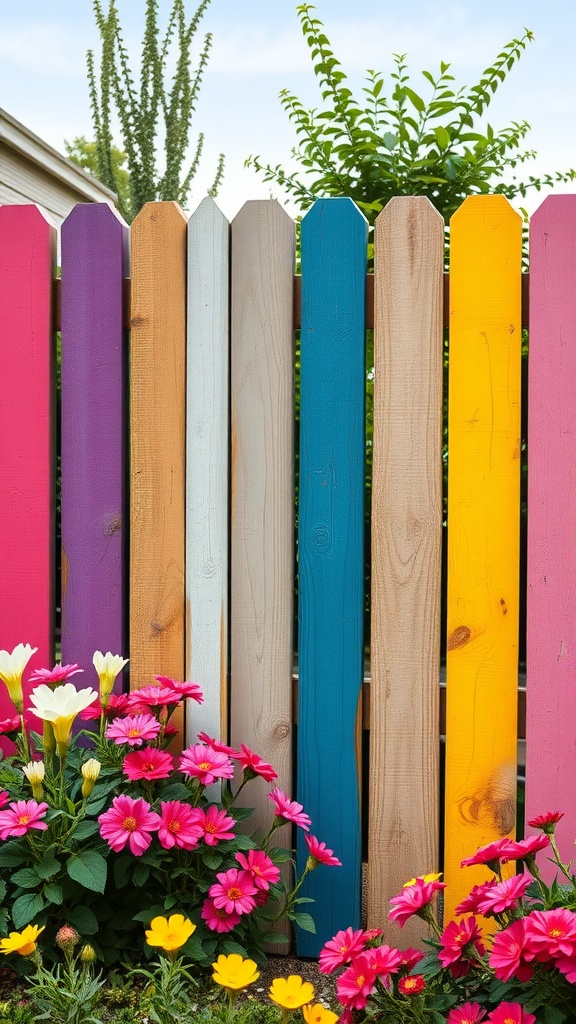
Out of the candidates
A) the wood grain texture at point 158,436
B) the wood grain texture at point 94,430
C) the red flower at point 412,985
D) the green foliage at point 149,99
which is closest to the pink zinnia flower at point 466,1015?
the red flower at point 412,985

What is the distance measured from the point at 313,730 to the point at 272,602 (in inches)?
13.3

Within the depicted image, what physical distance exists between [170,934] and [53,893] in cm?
40

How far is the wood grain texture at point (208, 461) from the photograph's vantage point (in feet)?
7.34

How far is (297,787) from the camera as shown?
226cm

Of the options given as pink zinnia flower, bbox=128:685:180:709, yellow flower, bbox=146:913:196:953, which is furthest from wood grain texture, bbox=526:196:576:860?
yellow flower, bbox=146:913:196:953

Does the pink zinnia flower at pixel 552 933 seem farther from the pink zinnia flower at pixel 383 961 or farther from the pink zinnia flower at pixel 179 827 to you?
the pink zinnia flower at pixel 179 827

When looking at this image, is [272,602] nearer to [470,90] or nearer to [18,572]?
[18,572]

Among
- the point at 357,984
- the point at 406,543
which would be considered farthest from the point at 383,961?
the point at 406,543

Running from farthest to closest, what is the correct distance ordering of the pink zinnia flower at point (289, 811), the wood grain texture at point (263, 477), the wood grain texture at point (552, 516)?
the wood grain texture at point (263, 477)
the wood grain texture at point (552, 516)
the pink zinnia flower at point (289, 811)

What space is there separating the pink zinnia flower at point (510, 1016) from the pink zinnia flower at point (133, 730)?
89 centimetres

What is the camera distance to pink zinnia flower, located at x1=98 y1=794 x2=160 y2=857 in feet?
5.88

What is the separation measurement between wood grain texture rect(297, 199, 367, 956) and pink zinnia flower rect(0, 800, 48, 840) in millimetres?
694

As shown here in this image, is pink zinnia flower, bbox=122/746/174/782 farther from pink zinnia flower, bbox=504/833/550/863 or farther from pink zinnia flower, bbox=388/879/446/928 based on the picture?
pink zinnia flower, bbox=504/833/550/863

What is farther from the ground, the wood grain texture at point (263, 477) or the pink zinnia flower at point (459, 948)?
the wood grain texture at point (263, 477)
